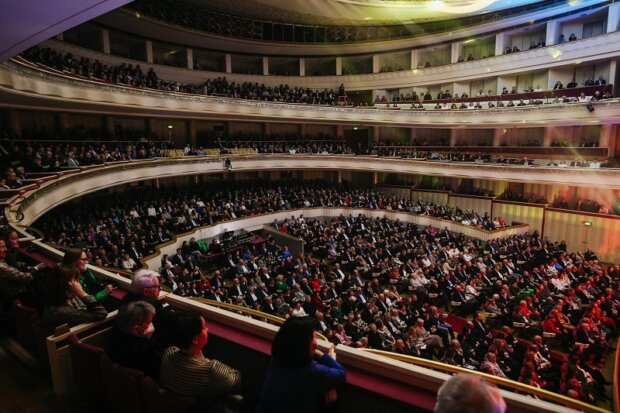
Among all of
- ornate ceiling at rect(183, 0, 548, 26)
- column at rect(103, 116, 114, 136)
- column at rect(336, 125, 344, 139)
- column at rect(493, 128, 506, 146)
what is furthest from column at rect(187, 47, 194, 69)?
column at rect(493, 128, 506, 146)

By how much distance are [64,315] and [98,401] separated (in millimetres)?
671

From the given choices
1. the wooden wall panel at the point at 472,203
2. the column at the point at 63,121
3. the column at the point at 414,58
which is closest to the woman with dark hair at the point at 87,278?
the column at the point at 63,121

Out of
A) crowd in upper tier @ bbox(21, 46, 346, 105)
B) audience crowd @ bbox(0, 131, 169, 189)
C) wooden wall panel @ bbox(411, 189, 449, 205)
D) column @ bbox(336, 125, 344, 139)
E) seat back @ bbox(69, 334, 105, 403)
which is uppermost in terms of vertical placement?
crowd in upper tier @ bbox(21, 46, 346, 105)

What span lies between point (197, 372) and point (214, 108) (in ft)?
58.9

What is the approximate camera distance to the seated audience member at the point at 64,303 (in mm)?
2894

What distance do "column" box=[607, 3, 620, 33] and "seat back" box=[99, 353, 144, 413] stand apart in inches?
889

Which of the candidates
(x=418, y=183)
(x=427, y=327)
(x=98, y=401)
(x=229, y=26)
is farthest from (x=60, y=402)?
(x=229, y=26)

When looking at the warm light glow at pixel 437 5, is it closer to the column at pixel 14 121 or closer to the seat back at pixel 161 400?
the column at pixel 14 121

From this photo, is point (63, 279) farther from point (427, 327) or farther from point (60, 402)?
point (427, 327)

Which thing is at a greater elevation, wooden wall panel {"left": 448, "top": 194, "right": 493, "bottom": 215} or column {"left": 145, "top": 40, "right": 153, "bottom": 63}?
column {"left": 145, "top": 40, "right": 153, "bottom": 63}

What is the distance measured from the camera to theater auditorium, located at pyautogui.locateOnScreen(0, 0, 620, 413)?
2.47 meters

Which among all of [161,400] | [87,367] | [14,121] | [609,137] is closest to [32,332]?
[87,367]

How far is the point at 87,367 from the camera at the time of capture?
2.70 meters

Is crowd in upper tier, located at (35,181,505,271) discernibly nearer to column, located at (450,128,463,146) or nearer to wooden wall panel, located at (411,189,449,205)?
wooden wall panel, located at (411,189,449,205)
